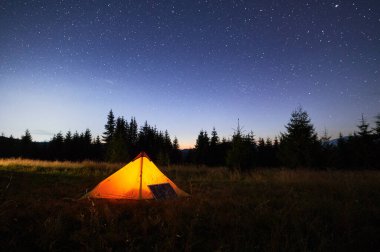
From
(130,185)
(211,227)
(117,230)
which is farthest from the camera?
(130,185)

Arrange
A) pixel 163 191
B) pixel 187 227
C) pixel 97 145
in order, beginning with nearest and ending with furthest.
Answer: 1. pixel 187 227
2. pixel 163 191
3. pixel 97 145

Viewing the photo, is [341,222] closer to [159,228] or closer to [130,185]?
[159,228]

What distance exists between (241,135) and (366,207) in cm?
1215

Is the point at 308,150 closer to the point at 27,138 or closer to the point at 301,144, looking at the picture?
the point at 301,144

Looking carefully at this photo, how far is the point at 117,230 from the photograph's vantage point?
4.27 metres

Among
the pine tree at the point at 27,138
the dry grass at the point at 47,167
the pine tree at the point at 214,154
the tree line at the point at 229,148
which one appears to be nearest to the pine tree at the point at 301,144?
the tree line at the point at 229,148

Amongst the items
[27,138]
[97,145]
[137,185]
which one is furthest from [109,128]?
[137,185]

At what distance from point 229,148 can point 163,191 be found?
42.6 meters

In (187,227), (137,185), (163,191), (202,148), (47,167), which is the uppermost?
(202,148)

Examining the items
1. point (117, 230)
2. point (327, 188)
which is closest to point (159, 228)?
point (117, 230)

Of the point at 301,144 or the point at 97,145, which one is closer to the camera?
the point at 301,144

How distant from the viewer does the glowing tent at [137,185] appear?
7465 millimetres

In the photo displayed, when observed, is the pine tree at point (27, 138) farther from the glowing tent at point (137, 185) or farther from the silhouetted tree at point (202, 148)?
the glowing tent at point (137, 185)

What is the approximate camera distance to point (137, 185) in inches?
301
